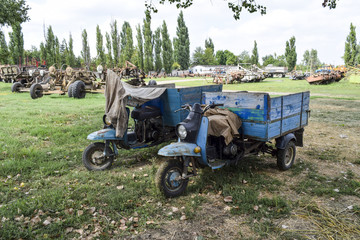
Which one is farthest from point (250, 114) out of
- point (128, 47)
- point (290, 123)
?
point (128, 47)

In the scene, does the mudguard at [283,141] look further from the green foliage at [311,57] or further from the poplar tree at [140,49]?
the green foliage at [311,57]

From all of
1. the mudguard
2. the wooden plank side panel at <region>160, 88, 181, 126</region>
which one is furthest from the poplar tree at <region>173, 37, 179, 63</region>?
the mudguard

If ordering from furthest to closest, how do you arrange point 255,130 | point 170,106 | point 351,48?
point 351,48 → point 170,106 → point 255,130

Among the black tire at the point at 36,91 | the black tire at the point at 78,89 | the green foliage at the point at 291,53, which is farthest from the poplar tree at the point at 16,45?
the green foliage at the point at 291,53

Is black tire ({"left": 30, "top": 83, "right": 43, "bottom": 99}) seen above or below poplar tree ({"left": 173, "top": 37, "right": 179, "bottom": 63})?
below

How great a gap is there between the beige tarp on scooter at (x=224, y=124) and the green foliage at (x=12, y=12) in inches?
887

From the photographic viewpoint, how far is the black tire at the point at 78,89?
1616 cm

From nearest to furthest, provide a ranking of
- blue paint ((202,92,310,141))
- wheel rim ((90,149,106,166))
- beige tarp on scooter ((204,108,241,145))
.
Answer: beige tarp on scooter ((204,108,241,145)) → blue paint ((202,92,310,141)) → wheel rim ((90,149,106,166))

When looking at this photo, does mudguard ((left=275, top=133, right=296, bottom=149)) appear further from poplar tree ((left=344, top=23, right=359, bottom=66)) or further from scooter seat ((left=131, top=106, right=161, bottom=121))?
poplar tree ((left=344, top=23, right=359, bottom=66))

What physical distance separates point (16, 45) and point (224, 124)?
184 feet

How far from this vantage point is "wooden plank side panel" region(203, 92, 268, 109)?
4.68 metres

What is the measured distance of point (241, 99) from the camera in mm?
4910

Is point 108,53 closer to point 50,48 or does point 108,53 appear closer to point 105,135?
point 50,48

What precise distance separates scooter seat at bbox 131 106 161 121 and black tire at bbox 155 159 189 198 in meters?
1.84
